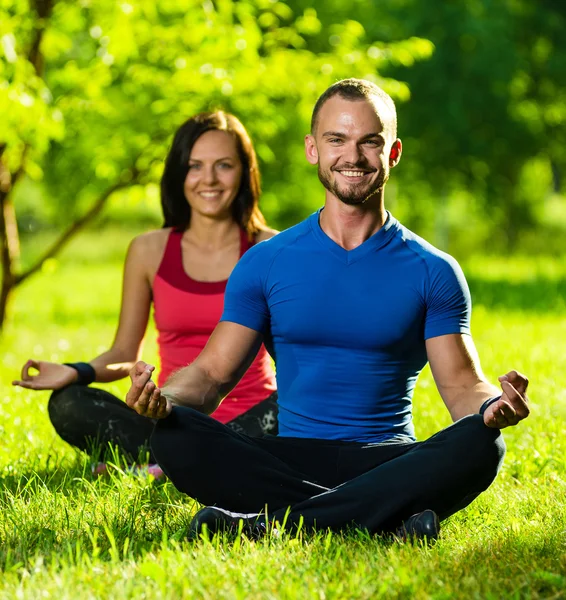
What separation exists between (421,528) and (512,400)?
0.56 metres

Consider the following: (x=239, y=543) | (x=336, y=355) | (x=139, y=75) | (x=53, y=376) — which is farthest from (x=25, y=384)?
(x=139, y=75)

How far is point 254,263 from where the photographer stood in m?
4.11

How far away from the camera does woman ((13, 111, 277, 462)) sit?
505 cm

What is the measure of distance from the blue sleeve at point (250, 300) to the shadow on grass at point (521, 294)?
831 centimetres

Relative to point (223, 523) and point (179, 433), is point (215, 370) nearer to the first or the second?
point (179, 433)

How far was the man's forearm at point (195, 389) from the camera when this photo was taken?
3.89 meters

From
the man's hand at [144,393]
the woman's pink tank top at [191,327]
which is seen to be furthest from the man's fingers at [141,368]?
the woman's pink tank top at [191,327]

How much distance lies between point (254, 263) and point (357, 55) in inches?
225

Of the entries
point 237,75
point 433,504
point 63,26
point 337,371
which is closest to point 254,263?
point 337,371

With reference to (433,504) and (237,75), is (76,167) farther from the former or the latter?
(433,504)

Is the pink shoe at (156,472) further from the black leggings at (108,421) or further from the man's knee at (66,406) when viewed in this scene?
the man's knee at (66,406)

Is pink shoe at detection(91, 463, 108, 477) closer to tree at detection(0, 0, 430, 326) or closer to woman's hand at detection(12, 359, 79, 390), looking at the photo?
woman's hand at detection(12, 359, 79, 390)

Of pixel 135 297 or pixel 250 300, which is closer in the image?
pixel 250 300

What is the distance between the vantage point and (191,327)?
16.8 ft
